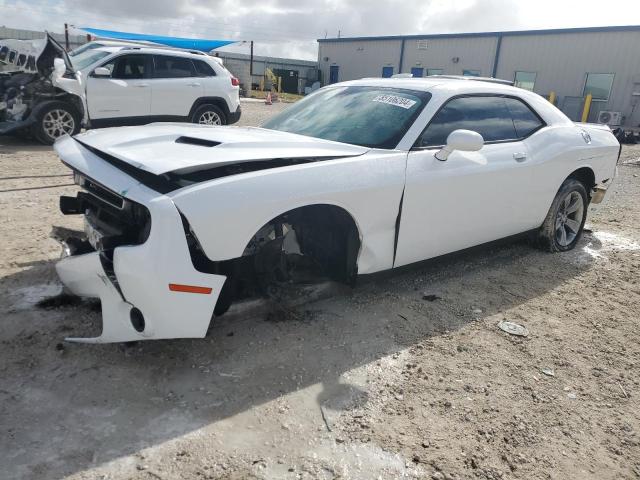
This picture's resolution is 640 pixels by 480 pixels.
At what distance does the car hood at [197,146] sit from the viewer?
2.68m

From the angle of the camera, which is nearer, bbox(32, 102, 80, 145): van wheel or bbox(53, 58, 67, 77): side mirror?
bbox(53, 58, 67, 77): side mirror

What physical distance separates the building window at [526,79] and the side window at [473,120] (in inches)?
926

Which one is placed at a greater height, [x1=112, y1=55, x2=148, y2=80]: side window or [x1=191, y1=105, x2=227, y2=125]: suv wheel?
[x1=112, y1=55, x2=148, y2=80]: side window

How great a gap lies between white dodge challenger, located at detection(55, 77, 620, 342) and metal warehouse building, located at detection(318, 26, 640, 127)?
20451 mm

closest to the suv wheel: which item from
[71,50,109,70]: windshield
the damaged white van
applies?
[71,50,109,70]: windshield

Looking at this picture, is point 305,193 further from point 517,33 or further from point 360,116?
point 517,33

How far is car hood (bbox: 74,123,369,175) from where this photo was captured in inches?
105

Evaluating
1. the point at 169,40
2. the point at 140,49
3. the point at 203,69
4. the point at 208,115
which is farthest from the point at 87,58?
the point at 169,40

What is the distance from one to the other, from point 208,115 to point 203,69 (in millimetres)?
890

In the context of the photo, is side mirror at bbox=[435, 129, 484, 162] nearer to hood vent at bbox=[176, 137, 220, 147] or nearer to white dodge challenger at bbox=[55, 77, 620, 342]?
white dodge challenger at bbox=[55, 77, 620, 342]

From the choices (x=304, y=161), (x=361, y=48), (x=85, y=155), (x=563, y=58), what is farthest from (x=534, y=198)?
(x=361, y=48)

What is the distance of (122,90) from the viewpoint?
9273 mm

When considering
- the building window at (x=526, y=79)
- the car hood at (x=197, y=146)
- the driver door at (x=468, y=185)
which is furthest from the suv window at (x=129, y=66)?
the building window at (x=526, y=79)

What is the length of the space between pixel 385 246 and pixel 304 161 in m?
0.81
